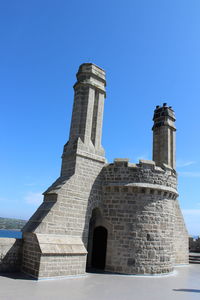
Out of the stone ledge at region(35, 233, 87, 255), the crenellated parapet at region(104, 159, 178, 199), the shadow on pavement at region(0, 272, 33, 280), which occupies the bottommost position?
the shadow on pavement at region(0, 272, 33, 280)

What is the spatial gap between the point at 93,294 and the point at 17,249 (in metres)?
4.52

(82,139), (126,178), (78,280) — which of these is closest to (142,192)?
(126,178)

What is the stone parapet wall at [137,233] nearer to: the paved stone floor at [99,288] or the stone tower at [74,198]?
the paved stone floor at [99,288]

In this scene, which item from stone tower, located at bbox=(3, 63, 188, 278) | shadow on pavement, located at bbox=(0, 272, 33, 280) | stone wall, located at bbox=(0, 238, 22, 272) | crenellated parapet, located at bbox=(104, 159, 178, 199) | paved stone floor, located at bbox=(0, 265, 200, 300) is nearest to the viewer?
paved stone floor, located at bbox=(0, 265, 200, 300)

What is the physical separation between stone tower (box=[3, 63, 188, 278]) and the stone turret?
3420mm

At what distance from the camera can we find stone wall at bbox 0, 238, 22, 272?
10570mm

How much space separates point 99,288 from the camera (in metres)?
8.94

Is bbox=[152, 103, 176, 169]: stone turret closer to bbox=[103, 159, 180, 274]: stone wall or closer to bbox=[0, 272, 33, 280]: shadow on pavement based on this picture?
bbox=[103, 159, 180, 274]: stone wall

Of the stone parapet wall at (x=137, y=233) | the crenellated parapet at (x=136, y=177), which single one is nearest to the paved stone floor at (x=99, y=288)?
the stone parapet wall at (x=137, y=233)

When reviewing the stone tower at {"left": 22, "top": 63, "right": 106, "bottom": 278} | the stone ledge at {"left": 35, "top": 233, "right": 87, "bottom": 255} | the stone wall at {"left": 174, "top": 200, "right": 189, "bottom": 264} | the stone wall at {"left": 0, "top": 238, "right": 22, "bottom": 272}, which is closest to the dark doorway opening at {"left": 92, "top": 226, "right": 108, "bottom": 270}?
the stone tower at {"left": 22, "top": 63, "right": 106, "bottom": 278}

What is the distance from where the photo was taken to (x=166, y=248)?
13.0m

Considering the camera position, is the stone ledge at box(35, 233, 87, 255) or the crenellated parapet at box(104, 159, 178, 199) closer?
the stone ledge at box(35, 233, 87, 255)

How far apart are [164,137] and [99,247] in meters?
8.65

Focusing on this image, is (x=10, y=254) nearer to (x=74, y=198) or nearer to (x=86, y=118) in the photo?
(x=74, y=198)
